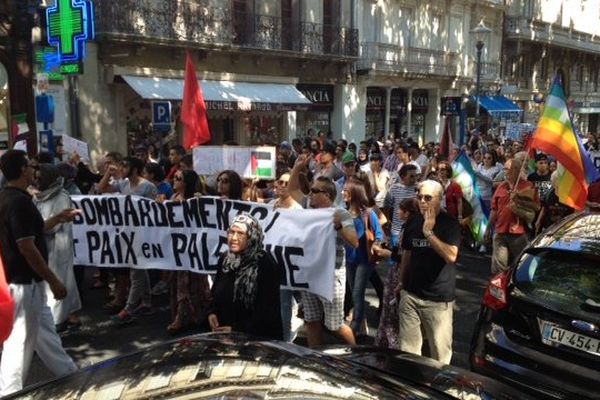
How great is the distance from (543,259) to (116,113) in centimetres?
1477

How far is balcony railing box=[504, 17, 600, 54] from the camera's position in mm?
33250

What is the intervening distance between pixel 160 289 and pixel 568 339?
5.28 metres

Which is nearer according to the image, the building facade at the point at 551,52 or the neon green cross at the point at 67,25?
the neon green cross at the point at 67,25

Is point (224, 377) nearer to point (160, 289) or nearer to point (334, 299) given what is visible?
point (334, 299)

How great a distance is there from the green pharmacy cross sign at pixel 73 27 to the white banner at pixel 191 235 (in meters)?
7.30

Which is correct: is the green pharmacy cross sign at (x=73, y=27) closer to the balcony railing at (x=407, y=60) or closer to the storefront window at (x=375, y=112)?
the balcony railing at (x=407, y=60)

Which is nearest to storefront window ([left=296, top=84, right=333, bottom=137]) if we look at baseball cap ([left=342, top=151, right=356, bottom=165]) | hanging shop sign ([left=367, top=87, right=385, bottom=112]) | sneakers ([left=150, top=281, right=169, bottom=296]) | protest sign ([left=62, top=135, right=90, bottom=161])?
hanging shop sign ([left=367, top=87, right=385, bottom=112])

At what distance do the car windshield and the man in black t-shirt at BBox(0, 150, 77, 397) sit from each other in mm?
3252

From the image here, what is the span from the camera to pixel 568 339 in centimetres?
372

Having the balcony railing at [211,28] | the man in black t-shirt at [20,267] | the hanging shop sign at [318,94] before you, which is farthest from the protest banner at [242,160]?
the hanging shop sign at [318,94]

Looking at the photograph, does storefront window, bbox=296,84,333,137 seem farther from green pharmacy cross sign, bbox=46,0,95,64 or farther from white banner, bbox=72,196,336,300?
white banner, bbox=72,196,336,300

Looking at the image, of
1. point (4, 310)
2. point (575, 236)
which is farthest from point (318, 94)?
point (4, 310)

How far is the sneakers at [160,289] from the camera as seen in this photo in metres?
7.63

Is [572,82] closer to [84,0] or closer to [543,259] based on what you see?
[84,0]
